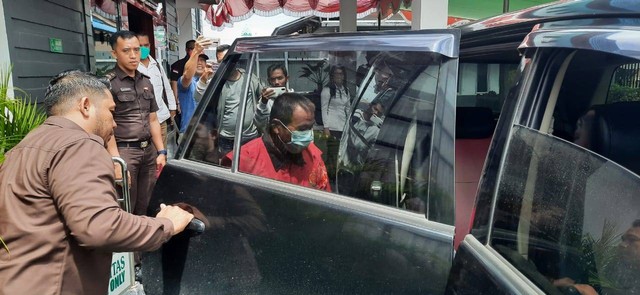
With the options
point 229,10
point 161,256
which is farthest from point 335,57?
point 229,10

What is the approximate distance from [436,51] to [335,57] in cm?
46

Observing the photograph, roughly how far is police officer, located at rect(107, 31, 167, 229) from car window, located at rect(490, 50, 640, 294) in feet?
10.2

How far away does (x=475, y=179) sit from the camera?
8.71 feet

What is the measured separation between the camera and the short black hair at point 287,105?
2.11 m

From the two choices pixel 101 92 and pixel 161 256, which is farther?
pixel 161 256

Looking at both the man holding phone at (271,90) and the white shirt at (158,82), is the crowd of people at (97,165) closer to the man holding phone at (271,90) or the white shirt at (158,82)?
the man holding phone at (271,90)

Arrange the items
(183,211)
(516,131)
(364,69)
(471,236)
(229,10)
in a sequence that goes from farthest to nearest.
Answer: (229,10), (183,211), (364,69), (471,236), (516,131)

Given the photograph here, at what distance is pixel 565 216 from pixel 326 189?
91 cm

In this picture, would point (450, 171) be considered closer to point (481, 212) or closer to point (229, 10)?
point (481, 212)

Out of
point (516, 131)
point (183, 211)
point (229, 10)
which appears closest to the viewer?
point (516, 131)

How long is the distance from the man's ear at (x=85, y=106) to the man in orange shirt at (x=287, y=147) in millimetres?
605

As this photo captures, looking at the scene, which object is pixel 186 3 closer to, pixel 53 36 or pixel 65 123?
pixel 53 36

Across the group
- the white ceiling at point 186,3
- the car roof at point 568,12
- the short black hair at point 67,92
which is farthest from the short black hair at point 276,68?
the white ceiling at point 186,3

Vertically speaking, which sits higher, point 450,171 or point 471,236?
point 450,171
